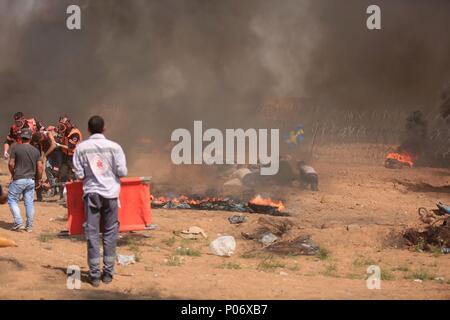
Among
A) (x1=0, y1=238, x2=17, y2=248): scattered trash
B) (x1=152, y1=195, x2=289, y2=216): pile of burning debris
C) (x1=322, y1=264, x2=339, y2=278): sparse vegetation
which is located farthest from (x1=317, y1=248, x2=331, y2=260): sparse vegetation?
(x1=0, y1=238, x2=17, y2=248): scattered trash

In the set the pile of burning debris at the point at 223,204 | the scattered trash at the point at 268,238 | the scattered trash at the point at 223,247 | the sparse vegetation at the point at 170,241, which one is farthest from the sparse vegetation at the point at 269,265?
the pile of burning debris at the point at 223,204

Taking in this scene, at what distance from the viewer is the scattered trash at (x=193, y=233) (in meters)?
9.48

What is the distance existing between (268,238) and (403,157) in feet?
28.7

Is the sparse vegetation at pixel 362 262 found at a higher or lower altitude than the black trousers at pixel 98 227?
lower

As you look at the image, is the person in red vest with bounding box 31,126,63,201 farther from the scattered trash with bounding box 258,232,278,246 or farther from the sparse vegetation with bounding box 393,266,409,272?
the sparse vegetation with bounding box 393,266,409,272

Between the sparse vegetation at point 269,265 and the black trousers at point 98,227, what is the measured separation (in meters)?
2.17

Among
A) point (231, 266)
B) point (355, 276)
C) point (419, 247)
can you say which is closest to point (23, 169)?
point (231, 266)

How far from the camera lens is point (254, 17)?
22.2 meters

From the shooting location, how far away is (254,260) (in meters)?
8.27

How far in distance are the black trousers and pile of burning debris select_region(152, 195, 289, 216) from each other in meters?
5.56

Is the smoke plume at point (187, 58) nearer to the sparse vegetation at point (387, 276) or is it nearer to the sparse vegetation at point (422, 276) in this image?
the sparse vegetation at point (387, 276)

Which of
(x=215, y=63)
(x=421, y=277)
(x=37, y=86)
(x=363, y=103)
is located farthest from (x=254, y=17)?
(x=421, y=277)

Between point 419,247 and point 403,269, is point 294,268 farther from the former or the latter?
point 419,247

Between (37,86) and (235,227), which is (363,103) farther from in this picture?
(235,227)
